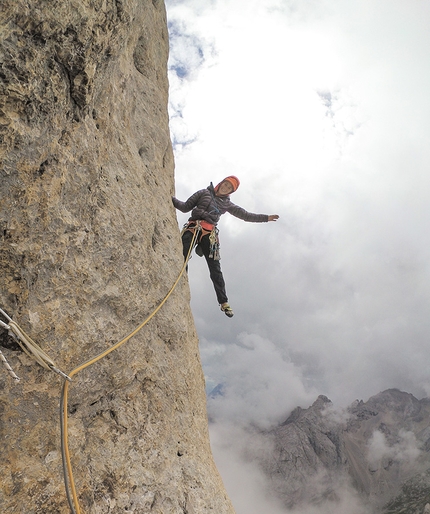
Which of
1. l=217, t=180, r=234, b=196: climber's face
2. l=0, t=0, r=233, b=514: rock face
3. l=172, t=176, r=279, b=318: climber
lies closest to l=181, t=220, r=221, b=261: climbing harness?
l=172, t=176, r=279, b=318: climber

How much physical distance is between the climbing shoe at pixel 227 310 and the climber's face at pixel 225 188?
286cm

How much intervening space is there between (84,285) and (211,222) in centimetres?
494

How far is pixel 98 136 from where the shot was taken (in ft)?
13.7

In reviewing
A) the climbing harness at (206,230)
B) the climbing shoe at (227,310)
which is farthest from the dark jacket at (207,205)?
the climbing shoe at (227,310)

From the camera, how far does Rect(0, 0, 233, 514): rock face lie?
3090 mm

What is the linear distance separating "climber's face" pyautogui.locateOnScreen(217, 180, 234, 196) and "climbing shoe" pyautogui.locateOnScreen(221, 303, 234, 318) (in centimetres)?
286

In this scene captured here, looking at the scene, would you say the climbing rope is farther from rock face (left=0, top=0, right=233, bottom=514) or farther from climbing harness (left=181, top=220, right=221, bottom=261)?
climbing harness (left=181, top=220, right=221, bottom=261)

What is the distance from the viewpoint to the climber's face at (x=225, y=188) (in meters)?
8.58

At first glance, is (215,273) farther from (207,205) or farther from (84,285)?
(84,285)

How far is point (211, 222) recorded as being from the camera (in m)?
8.41

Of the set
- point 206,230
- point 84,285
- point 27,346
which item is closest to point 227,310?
point 206,230

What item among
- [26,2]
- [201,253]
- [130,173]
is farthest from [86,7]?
[201,253]

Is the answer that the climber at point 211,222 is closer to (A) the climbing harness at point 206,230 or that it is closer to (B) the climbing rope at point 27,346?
(A) the climbing harness at point 206,230

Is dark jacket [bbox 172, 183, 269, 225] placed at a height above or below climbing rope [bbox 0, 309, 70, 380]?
above
